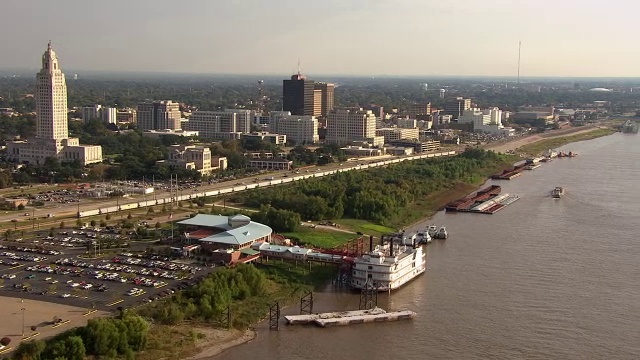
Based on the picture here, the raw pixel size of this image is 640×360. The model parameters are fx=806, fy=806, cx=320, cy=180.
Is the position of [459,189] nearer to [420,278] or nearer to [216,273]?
[420,278]

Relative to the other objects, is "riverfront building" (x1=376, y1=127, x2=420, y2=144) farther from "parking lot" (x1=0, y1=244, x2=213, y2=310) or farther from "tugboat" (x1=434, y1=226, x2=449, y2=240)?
"parking lot" (x1=0, y1=244, x2=213, y2=310)

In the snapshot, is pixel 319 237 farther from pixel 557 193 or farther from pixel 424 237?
pixel 557 193

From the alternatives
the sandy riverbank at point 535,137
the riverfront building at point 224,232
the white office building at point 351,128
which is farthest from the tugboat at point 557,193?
the white office building at point 351,128

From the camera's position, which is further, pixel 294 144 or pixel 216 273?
pixel 294 144

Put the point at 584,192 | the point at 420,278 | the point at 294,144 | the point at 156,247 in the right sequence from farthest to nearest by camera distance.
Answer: the point at 294,144 → the point at 584,192 → the point at 156,247 → the point at 420,278

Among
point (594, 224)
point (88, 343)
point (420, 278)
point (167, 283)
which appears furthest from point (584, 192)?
point (88, 343)

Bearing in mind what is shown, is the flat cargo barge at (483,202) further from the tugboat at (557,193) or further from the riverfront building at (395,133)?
the riverfront building at (395,133)

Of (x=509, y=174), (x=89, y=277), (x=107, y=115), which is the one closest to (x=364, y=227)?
(x=89, y=277)
